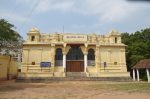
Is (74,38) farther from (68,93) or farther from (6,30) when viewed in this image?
(68,93)

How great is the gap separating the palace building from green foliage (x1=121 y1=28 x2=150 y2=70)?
380cm

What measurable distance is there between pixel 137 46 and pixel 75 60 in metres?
11.2

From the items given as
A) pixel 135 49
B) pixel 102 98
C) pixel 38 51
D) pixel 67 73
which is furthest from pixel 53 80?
pixel 102 98

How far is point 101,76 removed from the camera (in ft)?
112

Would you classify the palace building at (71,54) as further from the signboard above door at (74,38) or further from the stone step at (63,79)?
the stone step at (63,79)

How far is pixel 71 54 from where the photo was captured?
38156 mm

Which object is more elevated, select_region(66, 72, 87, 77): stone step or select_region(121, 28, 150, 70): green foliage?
select_region(121, 28, 150, 70): green foliage

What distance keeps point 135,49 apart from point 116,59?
5001 mm

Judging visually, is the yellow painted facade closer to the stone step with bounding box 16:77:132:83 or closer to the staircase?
the stone step with bounding box 16:77:132:83

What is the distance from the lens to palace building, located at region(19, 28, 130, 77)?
36656mm

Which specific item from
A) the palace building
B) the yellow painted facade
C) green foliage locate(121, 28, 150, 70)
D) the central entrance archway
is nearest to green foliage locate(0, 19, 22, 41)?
the yellow painted facade

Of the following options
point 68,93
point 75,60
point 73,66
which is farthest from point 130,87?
point 75,60

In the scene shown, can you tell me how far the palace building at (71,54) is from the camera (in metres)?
36.7

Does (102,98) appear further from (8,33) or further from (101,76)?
(101,76)
